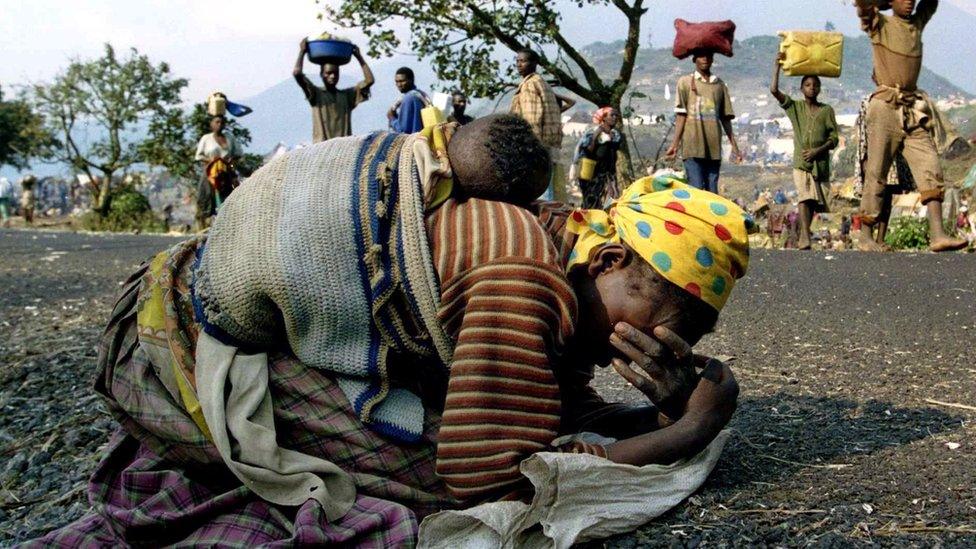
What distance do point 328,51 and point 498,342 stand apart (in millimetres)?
9092

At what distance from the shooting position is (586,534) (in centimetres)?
225

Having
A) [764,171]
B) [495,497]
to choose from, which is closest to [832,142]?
[495,497]

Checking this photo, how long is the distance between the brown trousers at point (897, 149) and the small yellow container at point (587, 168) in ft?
11.7

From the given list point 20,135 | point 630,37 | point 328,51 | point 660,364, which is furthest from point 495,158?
point 20,135

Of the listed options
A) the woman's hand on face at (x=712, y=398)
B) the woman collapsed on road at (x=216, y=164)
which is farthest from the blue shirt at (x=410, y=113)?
the woman's hand on face at (x=712, y=398)

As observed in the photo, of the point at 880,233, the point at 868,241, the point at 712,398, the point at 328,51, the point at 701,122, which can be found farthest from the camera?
the point at 328,51

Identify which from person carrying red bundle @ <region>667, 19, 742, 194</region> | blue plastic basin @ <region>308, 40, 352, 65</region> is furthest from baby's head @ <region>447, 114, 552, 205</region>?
blue plastic basin @ <region>308, 40, 352, 65</region>

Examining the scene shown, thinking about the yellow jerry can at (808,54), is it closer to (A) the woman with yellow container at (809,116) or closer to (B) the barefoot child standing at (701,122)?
(A) the woman with yellow container at (809,116)

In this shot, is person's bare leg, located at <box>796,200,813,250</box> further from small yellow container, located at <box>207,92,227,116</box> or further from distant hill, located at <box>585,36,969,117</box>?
distant hill, located at <box>585,36,969,117</box>

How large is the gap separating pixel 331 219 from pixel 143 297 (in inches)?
22.4

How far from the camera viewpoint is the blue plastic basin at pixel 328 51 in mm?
10570

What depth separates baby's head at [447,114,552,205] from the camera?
229 cm

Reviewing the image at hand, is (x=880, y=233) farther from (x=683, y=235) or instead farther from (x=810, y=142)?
(x=683, y=235)

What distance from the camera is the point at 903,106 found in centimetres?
787
